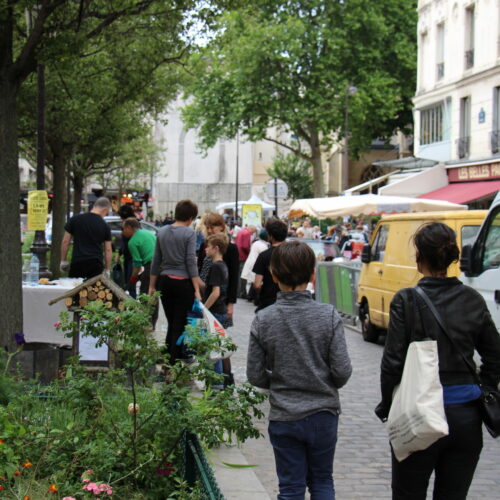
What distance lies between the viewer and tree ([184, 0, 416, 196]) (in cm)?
4538

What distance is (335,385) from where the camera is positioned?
4227 mm

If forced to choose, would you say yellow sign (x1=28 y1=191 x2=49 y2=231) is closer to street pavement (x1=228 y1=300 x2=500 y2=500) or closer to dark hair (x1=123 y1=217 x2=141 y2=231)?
dark hair (x1=123 y1=217 x2=141 y2=231)

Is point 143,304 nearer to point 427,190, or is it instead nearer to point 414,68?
point 427,190

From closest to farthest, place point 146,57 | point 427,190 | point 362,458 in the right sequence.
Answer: point 362,458 < point 146,57 < point 427,190

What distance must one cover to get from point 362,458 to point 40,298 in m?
4.98

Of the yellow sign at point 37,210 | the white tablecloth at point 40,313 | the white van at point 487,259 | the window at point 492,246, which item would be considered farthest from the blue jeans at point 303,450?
the yellow sign at point 37,210

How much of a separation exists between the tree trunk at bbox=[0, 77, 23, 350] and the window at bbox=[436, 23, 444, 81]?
3020 centimetres

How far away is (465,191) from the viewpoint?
106 feet

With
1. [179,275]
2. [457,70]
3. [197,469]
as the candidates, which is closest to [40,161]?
[179,275]

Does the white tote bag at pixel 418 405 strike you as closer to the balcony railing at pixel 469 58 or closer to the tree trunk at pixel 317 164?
the balcony railing at pixel 469 58

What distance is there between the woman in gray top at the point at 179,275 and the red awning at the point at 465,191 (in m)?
21.9

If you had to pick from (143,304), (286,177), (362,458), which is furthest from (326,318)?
(286,177)

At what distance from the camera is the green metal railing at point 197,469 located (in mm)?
3412

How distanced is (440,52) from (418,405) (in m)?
34.9
